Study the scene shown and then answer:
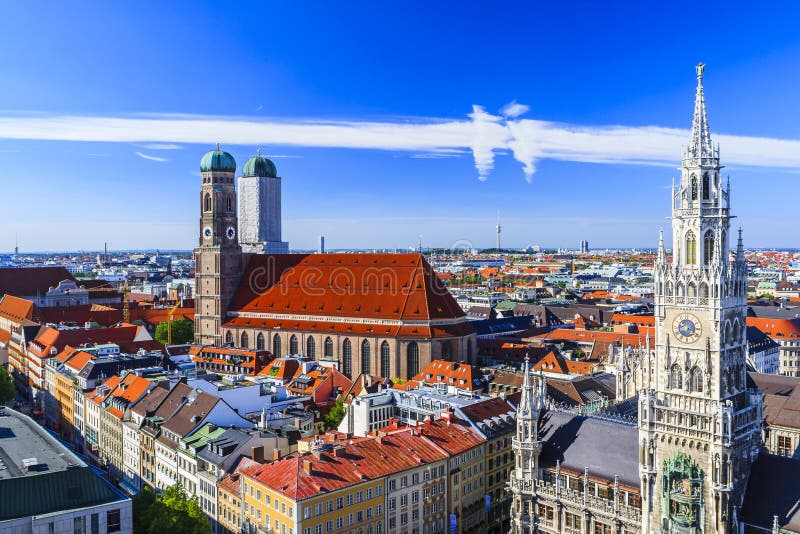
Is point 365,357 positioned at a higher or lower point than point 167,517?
higher

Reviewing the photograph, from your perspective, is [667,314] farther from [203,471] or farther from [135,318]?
[135,318]

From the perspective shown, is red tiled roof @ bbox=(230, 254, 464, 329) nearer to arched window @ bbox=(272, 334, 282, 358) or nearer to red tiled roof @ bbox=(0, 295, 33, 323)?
arched window @ bbox=(272, 334, 282, 358)

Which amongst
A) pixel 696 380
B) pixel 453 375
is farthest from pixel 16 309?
pixel 696 380

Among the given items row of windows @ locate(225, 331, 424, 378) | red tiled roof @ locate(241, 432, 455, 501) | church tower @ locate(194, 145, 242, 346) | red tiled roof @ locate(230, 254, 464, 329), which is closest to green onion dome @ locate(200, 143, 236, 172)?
church tower @ locate(194, 145, 242, 346)

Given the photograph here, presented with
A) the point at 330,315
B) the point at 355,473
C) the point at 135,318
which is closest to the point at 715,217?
the point at 355,473

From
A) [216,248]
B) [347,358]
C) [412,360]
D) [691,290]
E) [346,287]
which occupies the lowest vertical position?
[347,358]

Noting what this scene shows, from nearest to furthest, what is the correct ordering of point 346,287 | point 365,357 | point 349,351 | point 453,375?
1. point 453,375
2. point 365,357
3. point 349,351
4. point 346,287

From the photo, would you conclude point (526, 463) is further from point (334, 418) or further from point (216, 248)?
point (216, 248)

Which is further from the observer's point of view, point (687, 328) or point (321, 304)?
point (321, 304)
